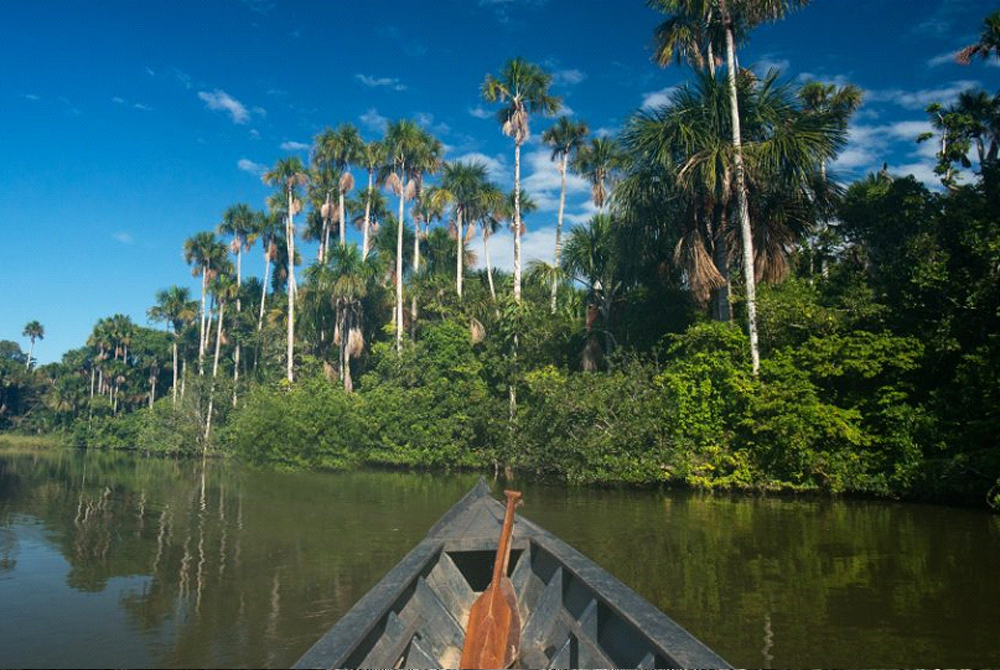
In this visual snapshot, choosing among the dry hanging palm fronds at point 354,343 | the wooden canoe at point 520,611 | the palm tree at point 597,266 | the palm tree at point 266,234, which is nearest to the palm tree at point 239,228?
the palm tree at point 266,234

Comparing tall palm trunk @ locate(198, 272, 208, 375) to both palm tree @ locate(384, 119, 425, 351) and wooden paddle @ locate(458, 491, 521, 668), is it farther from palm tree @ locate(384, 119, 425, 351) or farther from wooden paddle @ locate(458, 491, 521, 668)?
wooden paddle @ locate(458, 491, 521, 668)

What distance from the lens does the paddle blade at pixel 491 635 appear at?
443 centimetres

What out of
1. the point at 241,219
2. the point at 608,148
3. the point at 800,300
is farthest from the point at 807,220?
the point at 241,219

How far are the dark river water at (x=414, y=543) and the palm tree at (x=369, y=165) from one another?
910 inches

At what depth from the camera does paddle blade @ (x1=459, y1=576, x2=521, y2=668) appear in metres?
4.43

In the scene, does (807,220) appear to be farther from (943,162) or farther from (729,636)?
(729,636)

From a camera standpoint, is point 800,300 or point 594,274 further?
point 594,274

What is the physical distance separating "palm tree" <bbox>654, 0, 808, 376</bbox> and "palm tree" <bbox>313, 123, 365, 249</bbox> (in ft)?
70.8

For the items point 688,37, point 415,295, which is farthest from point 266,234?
point 688,37

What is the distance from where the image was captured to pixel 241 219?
1763 inches

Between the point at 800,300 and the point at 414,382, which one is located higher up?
the point at 800,300

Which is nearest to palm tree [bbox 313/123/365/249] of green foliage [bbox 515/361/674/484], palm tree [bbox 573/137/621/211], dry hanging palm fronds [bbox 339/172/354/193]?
dry hanging palm fronds [bbox 339/172/354/193]

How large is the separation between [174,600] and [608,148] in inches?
1181

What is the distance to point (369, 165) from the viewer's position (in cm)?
3609
